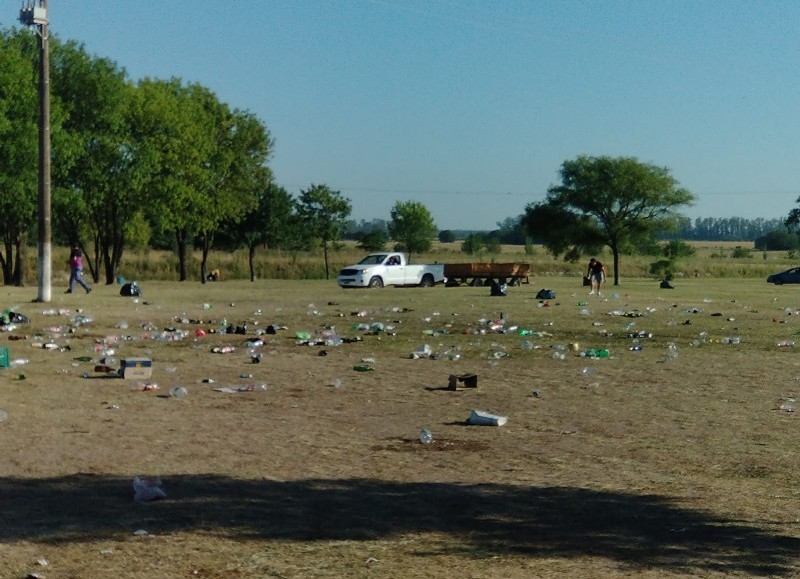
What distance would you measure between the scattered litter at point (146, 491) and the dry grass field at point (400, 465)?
18 centimetres

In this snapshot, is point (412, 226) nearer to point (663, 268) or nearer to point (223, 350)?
point (663, 268)

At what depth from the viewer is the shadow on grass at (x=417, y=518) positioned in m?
6.18

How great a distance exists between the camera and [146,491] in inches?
288

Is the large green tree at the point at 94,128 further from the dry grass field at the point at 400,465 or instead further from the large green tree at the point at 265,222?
the dry grass field at the point at 400,465

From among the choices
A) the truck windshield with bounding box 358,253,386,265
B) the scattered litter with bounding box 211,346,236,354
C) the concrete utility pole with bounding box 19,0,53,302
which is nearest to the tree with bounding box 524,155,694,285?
the truck windshield with bounding box 358,253,386,265

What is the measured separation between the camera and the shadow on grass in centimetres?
618

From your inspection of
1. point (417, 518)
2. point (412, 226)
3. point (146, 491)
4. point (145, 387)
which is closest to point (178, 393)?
point (145, 387)

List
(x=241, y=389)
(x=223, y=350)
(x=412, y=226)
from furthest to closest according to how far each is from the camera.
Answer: (x=412, y=226), (x=223, y=350), (x=241, y=389)

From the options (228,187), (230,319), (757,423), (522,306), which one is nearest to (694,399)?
(757,423)

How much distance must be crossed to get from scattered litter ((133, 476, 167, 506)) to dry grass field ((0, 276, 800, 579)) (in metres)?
0.18

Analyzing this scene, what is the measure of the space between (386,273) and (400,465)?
44808mm

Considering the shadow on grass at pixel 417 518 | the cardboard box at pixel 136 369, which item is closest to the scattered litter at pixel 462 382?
the cardboard box at pixel 136 369

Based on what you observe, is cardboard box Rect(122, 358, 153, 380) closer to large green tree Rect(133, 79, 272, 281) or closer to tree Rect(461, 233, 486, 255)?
large green tree Rect(133, 79, 272, 281)

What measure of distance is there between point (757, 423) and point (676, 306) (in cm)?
2280
